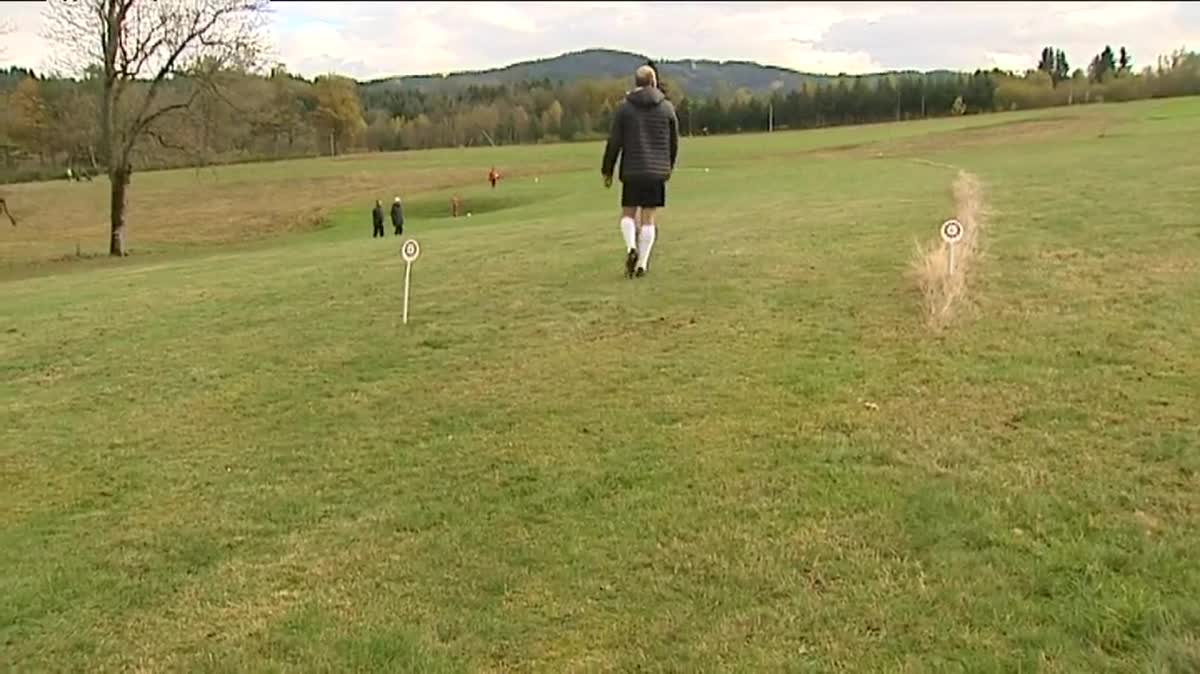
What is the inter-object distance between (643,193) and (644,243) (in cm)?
73

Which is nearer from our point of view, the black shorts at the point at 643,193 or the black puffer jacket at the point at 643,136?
the black puffer jacket at the point at 643,136

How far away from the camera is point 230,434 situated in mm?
7141

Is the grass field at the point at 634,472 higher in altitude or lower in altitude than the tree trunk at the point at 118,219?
lower

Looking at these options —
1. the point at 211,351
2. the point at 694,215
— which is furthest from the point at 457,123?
the point at 211,351

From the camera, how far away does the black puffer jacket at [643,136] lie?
983 centimetres

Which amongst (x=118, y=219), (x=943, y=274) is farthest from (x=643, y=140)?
(x=118, y=219)

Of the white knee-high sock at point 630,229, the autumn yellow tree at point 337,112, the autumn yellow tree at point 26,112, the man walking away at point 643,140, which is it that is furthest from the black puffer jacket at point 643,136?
the autumn yellow tree at point 337,112

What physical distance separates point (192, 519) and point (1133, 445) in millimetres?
5075

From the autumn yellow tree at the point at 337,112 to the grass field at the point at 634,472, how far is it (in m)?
110

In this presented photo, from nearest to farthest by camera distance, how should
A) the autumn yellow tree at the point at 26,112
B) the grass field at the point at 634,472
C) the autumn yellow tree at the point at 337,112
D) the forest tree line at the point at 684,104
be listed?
the grass field at the point at 634,472, the autumn yellow tree at the point at 26,112, the forest tree line at the point at 684,104, the autumn yellow tree at the point at 337,112

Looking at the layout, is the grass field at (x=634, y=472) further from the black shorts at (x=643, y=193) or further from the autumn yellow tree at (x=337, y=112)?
the autumn yellow tree at (x=337, y=112)

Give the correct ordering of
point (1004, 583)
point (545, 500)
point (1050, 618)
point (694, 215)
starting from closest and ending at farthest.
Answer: point (1050, 618), point (1004, 583), point (545, 500), point (694, 215)

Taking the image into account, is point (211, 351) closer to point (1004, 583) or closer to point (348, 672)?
point (348, 672)

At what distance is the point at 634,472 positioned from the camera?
5730mm
